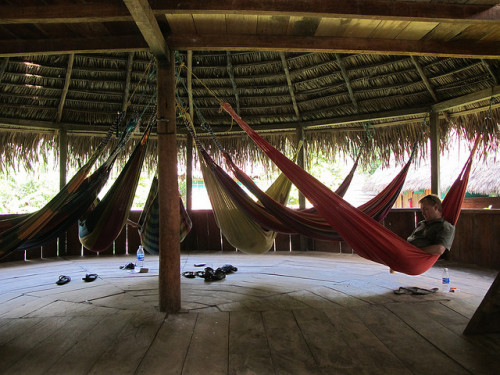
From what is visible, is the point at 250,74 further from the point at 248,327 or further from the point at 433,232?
the point at 248,327

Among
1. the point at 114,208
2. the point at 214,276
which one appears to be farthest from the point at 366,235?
the point at 114,208

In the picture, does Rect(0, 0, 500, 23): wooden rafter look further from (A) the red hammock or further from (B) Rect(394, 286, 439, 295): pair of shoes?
(B) Rect(394, 286, 439, 295): pair of shoes

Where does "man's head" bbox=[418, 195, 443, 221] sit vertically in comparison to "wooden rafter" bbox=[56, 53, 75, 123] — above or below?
below

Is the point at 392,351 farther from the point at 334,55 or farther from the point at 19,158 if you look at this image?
the point at 19,158

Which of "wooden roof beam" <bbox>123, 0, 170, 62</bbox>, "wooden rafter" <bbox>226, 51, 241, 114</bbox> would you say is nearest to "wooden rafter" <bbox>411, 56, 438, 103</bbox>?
"wooden rafter" <bbox>226, 51, 241, 114</bbox>

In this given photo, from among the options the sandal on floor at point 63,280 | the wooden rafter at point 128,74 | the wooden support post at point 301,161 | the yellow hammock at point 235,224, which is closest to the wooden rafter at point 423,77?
the wooden support post at point 301,161

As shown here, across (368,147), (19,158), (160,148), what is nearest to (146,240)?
(160,148)

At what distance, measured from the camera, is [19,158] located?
398cm

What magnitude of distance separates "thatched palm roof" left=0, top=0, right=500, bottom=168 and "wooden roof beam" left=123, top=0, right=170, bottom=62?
1cm

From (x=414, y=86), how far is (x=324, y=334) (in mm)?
2854

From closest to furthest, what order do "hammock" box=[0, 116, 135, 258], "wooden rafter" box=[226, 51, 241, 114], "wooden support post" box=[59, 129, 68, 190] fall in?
"hammock" box=[0, 116, 135, 258] < "wooden rafter" box=[226, 51, 241, 114] < "wooden support post" box=[59, 129, 68, 190]

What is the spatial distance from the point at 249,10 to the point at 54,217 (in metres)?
1.55

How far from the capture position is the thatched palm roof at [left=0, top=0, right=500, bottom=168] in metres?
1.67

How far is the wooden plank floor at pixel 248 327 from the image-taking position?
1.27m
